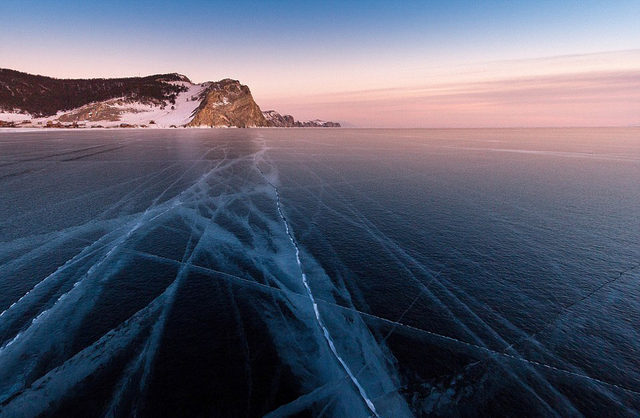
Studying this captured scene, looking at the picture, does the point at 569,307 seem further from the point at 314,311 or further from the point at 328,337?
the point at 314,311

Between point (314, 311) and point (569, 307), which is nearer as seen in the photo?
point (314, 311)

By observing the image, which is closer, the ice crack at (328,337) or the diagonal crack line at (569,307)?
the ice crack at (328,337)

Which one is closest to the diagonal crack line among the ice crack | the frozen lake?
the frozen lake

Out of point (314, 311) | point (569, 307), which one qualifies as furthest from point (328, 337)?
point (569, 307)

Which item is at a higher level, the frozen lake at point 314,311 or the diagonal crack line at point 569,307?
the diagonal crack line at point 569,307

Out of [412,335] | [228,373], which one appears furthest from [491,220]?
[228,373]

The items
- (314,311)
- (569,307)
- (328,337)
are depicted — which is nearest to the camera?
(328,337)

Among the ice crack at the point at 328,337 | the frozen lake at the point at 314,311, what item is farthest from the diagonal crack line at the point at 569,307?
the ice crack at the point at 328,337

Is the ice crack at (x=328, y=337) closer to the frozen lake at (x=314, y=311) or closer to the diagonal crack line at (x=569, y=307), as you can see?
the frozen lake at (x=314, y=311)

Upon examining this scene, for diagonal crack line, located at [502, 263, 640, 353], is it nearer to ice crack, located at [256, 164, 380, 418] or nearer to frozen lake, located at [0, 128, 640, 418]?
frozen lake, located at [0, 128, 640, 418]
